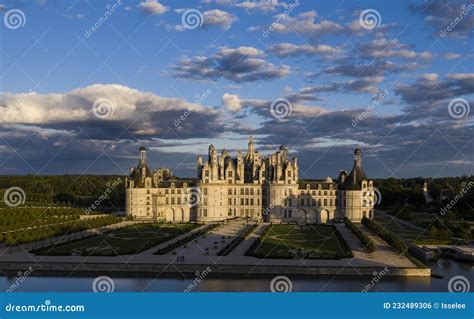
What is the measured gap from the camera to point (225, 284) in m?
29.5

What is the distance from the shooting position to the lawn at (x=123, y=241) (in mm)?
36906

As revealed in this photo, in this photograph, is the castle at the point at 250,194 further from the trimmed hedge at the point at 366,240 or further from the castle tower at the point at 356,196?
the trimmed hedge at the point at 366,240

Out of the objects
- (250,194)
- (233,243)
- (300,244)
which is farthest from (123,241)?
(250,194)

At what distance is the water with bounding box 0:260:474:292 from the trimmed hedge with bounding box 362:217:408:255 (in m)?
5.37

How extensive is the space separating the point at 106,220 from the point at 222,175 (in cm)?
1405

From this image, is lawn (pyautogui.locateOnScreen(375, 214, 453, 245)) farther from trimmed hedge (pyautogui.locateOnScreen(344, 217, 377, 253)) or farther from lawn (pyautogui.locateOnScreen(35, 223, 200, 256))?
lawn (pyautogui.locateOnScreen(35, 223, 200, 256))

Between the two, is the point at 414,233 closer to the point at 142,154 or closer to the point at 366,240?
the point at 366,240

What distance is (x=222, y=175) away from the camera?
63.2 metres

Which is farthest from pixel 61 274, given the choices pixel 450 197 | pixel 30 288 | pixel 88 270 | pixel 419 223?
pixel 450 197

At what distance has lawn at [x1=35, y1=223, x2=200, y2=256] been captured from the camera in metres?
36.9

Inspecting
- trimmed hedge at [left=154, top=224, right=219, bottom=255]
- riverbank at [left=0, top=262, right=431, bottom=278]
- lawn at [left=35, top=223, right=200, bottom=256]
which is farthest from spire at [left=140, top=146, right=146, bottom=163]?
riverbank at [left=0, top=262, right=431, bottom=278]

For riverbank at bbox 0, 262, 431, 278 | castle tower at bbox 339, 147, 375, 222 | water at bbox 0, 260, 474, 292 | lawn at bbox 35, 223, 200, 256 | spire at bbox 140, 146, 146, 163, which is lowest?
water at bbox 0, 260, 474, 292

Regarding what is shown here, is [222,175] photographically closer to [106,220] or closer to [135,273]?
[106,220]

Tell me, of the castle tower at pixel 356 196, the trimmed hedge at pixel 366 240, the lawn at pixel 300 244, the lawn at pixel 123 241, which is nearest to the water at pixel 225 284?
the lawn at pixel 300 244
